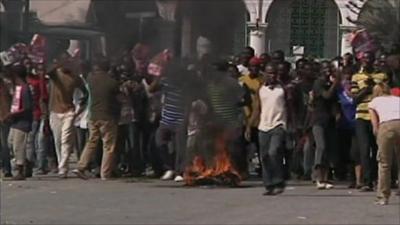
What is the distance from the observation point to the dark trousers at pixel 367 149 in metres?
9.62

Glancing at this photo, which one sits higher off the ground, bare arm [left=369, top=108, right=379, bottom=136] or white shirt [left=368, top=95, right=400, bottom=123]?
white shirt [left=368, top=95, right=400, bottom=123]

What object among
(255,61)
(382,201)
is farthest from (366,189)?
(255,61)

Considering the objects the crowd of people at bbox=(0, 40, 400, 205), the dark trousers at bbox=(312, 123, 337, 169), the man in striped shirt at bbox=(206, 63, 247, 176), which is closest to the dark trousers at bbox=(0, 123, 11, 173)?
the crowd of people at bbox=(0, 40, 400, 205)

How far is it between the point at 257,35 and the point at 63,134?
5132 mm

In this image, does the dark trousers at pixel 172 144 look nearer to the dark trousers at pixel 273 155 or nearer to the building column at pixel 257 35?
the building column at pixel 257 35

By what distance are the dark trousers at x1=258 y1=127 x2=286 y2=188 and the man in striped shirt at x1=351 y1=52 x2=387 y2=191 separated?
0.74m

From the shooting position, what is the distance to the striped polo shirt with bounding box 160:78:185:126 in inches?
153

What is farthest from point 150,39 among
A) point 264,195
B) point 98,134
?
point 264,195

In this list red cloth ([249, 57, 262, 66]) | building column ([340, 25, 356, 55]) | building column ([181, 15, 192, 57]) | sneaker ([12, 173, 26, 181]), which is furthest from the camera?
sneaker ([12, 173, 26, 181])

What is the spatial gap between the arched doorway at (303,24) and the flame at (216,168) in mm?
662

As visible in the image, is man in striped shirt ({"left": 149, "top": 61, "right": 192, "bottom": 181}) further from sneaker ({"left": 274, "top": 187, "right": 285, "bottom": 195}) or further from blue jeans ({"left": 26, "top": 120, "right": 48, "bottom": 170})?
blue jeans ({"left": 26, "top": 120, "right": 48, "bottom": 170})

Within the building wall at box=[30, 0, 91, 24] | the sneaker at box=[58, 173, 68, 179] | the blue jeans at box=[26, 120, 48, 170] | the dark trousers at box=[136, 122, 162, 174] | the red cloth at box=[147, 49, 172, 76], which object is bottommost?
the sneaker at box=[58, 173, 68, 179]

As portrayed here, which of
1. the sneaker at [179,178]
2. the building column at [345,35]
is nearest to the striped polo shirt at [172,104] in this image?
the building column at [345,35]

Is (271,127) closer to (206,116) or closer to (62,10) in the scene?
(206,116)
